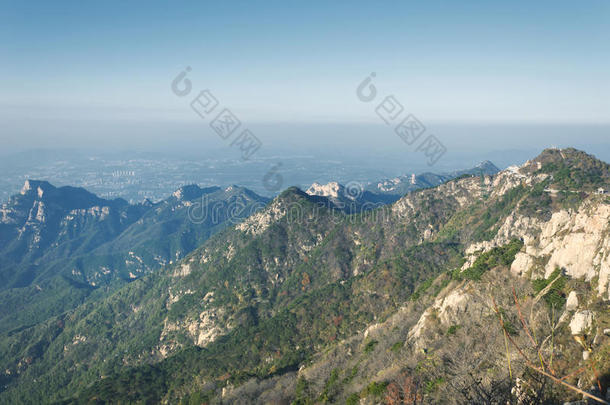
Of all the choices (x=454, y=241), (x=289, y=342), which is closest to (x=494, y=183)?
(x=454, y=241)

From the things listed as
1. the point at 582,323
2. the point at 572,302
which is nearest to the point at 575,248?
the point at 572,302

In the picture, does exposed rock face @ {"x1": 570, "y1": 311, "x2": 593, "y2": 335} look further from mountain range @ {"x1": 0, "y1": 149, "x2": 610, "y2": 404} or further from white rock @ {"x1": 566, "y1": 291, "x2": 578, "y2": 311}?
white rock @ {"x1": 566, "y1": 291, "x2": 578, "y2": 311}

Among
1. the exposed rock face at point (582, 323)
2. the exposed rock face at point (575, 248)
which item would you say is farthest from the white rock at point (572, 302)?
the exposed rock face at point (582, 323)

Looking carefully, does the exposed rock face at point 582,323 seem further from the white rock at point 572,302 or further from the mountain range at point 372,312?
the white rock at point 572,302

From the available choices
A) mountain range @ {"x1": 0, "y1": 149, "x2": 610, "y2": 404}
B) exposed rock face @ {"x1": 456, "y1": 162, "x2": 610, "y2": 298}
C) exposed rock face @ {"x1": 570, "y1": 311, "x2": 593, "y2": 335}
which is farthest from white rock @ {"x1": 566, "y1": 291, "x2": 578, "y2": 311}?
exposed rock face @ {"x1": 570, "y1": 311, "x2": 593, "y2": 335}

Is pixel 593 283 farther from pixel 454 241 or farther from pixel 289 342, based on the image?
pixel 454 241

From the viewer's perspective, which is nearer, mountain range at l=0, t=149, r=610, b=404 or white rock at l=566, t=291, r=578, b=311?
mountain range at l=0, t=149, r=610, b=404

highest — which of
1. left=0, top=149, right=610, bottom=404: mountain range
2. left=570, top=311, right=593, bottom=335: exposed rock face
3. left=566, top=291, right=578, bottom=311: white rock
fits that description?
left=570, top=311, right=593, bottom=335: exposed rock face

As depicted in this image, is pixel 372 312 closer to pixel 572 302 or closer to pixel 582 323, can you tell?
pixel 572 302

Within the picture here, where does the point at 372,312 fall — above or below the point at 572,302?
below
